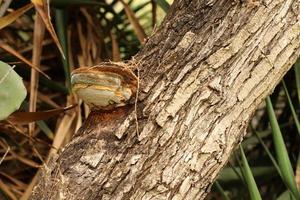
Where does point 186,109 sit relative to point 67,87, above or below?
above

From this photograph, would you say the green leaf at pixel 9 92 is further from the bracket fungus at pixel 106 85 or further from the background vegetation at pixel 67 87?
the background vegetation at pixel 67 87

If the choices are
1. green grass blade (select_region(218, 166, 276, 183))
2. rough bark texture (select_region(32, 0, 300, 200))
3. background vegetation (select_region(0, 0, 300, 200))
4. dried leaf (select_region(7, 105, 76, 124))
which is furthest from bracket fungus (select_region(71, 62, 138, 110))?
green grass blade (select_region(218, 166, 276, 183))

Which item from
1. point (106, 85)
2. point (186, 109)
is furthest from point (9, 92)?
point (186, 109)

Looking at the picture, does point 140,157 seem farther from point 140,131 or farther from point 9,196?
point 9,196

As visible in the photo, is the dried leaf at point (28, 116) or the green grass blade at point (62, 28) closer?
the dried leaf at point (28, 116)

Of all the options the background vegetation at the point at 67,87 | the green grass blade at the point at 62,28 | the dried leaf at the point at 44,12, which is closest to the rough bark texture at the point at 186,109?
the dried leaf at the point at 44,12

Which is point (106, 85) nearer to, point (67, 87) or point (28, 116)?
point (28, 116)

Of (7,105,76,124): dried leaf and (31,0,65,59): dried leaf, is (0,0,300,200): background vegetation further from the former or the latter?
(31,0,65,59): dried leaf

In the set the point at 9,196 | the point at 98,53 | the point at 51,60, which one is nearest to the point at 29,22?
the point at 51,60
